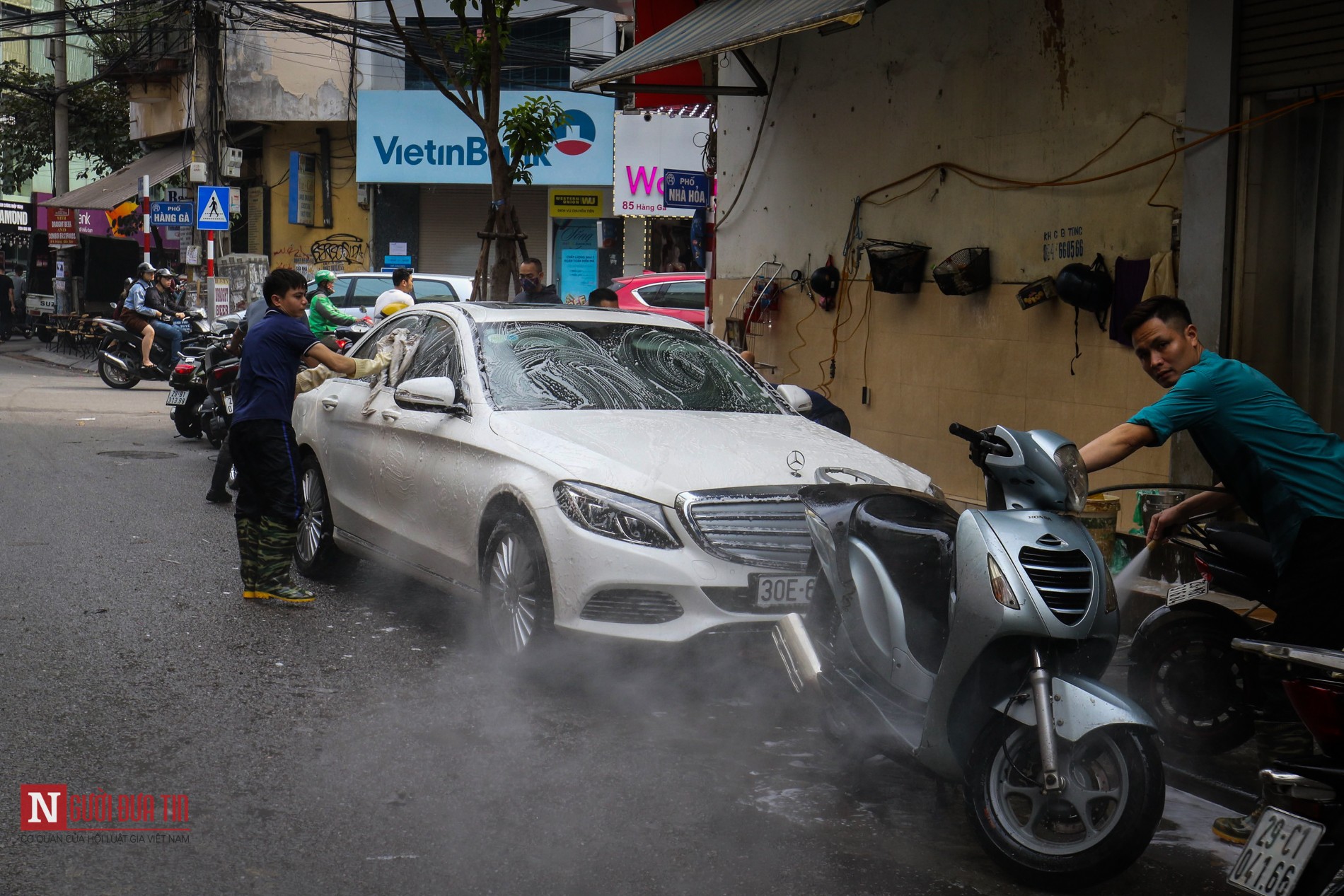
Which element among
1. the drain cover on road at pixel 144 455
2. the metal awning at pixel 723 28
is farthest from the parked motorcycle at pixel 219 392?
the metal awning at pixel 723 28

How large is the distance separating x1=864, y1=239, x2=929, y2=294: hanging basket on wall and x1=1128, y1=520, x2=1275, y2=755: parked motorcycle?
5109 mm

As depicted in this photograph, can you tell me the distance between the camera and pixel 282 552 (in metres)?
7.26

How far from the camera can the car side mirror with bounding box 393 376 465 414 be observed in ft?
20.2

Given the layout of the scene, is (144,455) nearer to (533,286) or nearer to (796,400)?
(533,286)

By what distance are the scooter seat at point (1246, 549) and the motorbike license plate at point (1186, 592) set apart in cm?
25

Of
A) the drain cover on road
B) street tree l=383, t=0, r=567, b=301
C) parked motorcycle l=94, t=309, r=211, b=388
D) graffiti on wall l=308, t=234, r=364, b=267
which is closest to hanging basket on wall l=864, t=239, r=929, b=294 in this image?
street tree l=383, t=0, r=567, b=301

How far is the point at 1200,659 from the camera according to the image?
511cm

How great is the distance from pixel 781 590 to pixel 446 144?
78.3 feet

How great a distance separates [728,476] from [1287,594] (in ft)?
7.02

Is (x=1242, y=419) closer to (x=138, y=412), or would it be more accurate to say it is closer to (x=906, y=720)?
(x=906, y=720)

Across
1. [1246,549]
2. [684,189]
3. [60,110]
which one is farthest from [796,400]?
[60,110]

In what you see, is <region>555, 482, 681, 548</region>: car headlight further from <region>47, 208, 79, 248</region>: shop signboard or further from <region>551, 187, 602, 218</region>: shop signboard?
<region>47, 208, 79, 248</region>: shop signboard

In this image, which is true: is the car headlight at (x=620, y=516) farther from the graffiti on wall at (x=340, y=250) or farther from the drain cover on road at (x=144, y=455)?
the graffiti on wall at (x=340, y=250)

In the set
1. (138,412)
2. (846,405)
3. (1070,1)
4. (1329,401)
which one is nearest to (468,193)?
(138,412)
